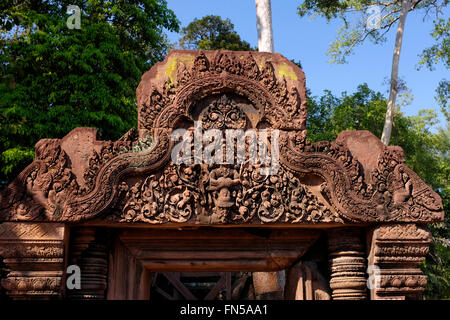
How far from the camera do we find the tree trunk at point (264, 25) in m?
9.54

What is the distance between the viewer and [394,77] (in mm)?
13242

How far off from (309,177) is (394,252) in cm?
98

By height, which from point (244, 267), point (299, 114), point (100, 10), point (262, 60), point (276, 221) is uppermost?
point (100, 10)

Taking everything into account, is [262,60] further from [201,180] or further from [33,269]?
[33,269]

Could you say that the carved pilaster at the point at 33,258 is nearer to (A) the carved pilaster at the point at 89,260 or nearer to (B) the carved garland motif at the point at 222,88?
(A) the carved pilaster at the point at 89,260

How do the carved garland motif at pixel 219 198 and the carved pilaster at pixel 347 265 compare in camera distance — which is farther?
the carved pilaster at pixel 347 265

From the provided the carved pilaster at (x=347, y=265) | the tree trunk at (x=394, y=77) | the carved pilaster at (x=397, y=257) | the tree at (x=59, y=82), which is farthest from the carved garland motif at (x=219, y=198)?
the tree trunk at (x=394, y=77)

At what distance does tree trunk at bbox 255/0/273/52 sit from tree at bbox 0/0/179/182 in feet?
14.0

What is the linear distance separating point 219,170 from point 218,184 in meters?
0.13

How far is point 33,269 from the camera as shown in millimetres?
4062

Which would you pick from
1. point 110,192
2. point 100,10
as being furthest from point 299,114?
point 100,10

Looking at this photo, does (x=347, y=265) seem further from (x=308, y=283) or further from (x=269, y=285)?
(x=269, y=285)

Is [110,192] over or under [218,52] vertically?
under
